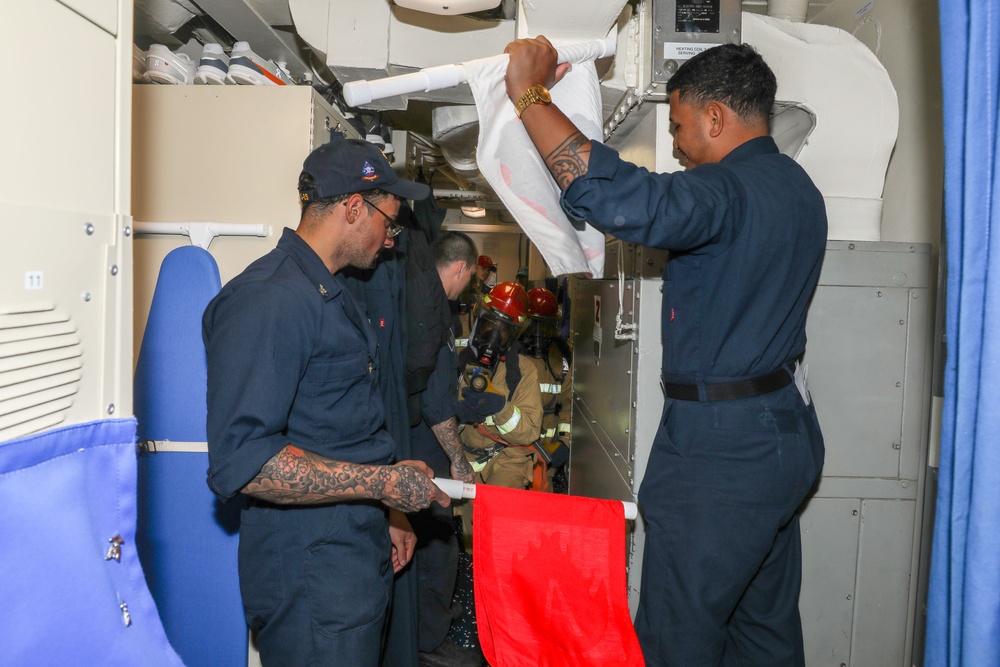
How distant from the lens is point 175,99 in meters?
2.54

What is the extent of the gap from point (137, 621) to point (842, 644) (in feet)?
8.48

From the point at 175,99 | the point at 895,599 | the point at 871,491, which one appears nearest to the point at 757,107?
Result: the point at 871,491

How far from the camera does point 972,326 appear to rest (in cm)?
95

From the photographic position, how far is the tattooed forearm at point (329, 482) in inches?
65.2

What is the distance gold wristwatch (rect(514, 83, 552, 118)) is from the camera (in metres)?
1.73

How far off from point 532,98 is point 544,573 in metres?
1.51

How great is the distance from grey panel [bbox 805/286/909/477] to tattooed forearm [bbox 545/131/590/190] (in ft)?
4.40

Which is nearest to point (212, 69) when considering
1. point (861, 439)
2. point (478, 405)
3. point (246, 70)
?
point (246, 70)

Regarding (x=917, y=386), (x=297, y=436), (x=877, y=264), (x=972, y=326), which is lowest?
(x=297, y=436)

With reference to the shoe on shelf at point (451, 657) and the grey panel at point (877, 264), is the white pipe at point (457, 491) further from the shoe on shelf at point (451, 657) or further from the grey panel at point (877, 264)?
the shoe on shelf at point (451, 657)

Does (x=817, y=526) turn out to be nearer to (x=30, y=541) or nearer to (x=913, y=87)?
(x=913, y=87)

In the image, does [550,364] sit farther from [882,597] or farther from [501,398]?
[882,597]

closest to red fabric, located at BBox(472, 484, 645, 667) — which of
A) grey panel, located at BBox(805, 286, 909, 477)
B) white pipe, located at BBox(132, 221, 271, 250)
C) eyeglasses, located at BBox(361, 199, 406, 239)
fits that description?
eyeglasses, located at BBox(361, 199, 406, 239)

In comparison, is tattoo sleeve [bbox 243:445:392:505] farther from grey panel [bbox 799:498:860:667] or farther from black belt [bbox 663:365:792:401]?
grey panel [bbox 799:498:860:667]
